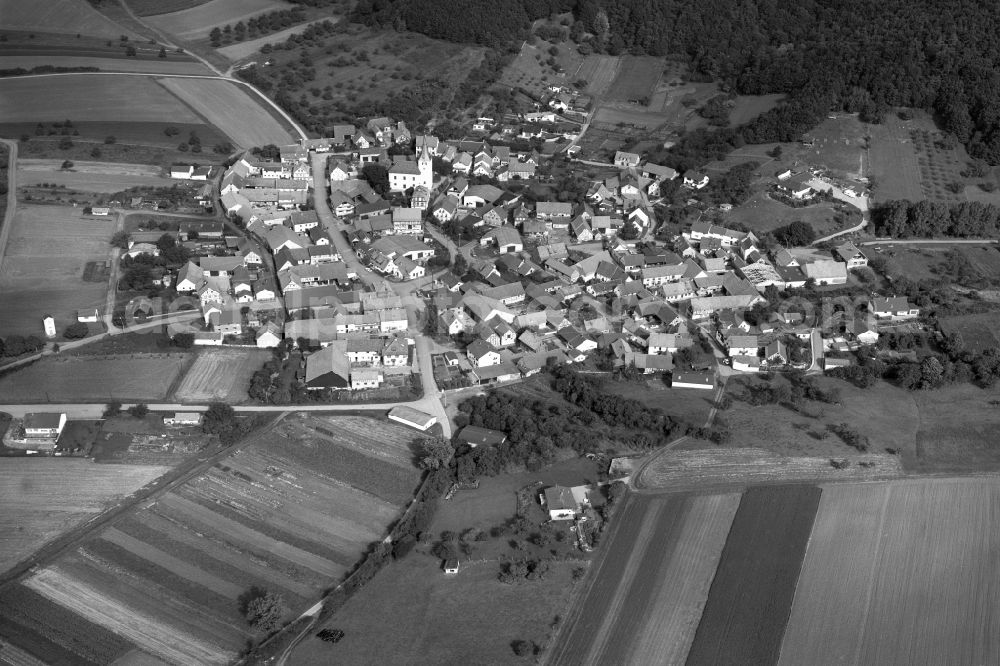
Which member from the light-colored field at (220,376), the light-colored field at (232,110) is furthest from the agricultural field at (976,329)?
the light-colored field at (232,110)

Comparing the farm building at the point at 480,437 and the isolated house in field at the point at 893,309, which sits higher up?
the isolated house in field at the point at 893,309

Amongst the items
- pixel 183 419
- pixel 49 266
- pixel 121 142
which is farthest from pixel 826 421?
pixel 121 142

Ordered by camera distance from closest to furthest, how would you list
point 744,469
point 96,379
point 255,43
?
point 744,469
point 96,379
point 255,43

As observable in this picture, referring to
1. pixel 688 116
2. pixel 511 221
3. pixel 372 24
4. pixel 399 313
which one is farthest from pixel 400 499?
pixel 372 24

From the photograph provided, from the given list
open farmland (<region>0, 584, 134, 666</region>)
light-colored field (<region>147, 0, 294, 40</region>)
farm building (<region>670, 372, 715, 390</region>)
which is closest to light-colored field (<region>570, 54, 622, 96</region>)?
light-colored field (<region>147, 0, 294, 40</region>)

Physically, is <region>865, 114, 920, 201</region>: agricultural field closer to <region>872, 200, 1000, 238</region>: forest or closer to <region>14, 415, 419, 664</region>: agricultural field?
<region>872, 200, 1000, 238</region>: forest

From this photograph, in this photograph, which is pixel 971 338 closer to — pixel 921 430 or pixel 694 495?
pixel 921 430

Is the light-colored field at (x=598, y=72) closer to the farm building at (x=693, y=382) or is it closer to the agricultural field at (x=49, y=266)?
the farm building at (x=693, y=382)

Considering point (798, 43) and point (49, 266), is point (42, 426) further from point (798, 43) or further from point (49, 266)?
point (798, 43)
